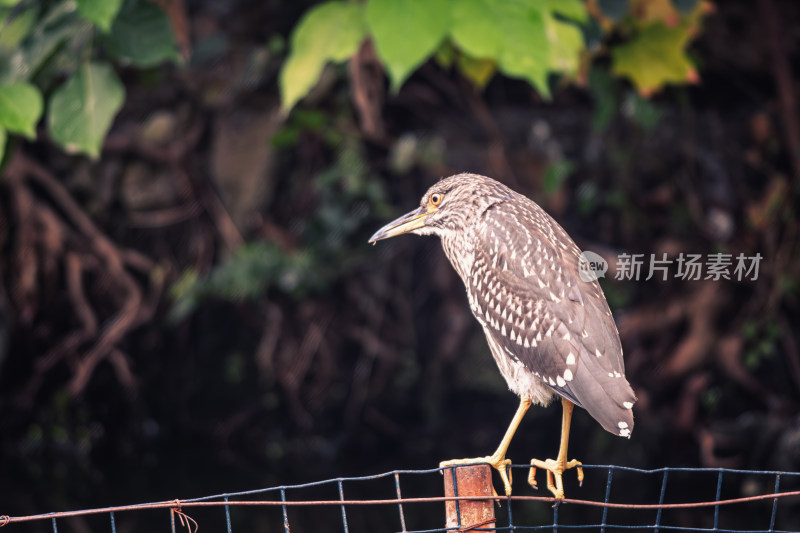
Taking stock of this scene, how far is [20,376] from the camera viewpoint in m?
5.12

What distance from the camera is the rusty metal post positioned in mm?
1455

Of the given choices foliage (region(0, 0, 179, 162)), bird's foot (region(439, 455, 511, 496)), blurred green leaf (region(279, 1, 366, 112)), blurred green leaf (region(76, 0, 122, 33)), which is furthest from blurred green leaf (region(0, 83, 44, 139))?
bird's foot (region(439, 455, 511, 496))

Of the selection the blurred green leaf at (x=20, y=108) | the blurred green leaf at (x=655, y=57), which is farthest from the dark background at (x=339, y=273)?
the blurred green leaf at (x=20, y=108)

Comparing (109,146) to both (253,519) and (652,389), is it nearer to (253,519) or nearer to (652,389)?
(253,519)

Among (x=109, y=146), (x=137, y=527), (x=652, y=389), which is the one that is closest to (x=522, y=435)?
(x=652, y=389)

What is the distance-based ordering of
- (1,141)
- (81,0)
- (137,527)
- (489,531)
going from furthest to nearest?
(137,527)
(1,141)
(81,0)
(489,531)

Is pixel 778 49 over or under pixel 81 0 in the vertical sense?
under

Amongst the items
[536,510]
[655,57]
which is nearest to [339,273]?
[536,510]

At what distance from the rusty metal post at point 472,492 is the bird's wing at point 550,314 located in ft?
0.63

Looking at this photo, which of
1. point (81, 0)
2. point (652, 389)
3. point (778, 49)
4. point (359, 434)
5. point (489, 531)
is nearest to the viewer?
point (489, 531)

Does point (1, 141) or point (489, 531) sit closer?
point (489, 531)

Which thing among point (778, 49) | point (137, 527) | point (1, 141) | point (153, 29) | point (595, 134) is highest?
point (153, 29)

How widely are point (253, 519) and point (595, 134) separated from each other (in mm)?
2537

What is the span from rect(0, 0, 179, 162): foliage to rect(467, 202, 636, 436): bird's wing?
46.5 inches
